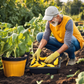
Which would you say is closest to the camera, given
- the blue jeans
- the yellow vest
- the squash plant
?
the squash plant

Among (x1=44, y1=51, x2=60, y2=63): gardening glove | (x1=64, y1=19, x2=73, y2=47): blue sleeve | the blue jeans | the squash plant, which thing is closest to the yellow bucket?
the squash plant

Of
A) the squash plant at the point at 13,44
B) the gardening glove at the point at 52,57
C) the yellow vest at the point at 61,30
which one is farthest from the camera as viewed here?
the yellow vest at the point at 61,30

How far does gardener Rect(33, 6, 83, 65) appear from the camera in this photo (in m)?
2.53

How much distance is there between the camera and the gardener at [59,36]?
8.29 feet

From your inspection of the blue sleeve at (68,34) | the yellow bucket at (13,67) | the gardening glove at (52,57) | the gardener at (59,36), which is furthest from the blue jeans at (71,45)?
Result: the yellow bucket at (13,67)

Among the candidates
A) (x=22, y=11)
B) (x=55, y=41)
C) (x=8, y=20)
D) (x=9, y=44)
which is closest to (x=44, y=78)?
(x=9, y=44)

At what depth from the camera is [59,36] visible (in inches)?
115

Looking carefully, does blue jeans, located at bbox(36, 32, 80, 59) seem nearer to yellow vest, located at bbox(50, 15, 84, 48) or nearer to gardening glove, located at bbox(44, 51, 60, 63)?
yellow vest, located at bbox(50, 15, 84, 48)

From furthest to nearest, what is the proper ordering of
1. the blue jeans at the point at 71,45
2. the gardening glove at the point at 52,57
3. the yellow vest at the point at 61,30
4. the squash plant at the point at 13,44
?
the blue jeans at the point at 71,45
the yellow vest at the point at 61,30
the gardening glove at the point at 52,57
the squash plant at the point at 13,44

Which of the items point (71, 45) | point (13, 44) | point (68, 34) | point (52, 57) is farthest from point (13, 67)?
point (71, 45)

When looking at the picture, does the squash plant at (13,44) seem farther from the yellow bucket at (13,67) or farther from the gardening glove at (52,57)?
the gardening glove at (52,57)

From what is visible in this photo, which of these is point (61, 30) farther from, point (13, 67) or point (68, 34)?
point (13, 67)

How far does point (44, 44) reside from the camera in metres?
2.89

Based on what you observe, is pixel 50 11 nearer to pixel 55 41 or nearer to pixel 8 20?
pixel 55 41
